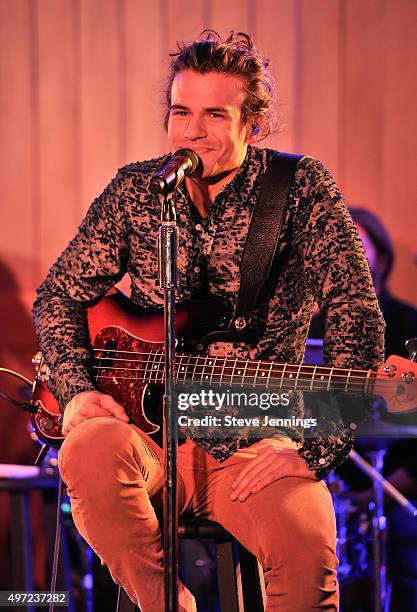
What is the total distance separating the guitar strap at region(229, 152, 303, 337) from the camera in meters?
2.32

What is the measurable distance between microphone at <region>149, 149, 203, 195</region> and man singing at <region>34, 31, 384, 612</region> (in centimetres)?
24

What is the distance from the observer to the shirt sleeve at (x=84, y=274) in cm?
250

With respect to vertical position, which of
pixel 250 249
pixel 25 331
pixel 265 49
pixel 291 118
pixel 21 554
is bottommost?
pixel 21 554

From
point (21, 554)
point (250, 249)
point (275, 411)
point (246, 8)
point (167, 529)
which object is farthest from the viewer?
point (246, 8)

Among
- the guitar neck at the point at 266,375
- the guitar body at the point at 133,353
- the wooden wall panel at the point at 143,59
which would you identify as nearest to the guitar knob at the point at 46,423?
the guitar body at the point at 133,353

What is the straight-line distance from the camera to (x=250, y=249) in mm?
2357

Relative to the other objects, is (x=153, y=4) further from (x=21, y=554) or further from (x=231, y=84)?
(x=21, y=554)

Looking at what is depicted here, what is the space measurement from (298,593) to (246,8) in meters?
2.60

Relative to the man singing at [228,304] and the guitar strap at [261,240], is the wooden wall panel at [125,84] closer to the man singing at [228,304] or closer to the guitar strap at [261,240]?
the man singing at [228,304]

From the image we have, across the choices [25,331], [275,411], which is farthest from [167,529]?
[25,331]

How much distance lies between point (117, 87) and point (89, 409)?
76.1 inches

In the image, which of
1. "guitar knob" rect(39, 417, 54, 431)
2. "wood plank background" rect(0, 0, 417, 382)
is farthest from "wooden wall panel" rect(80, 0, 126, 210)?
"guitar knob" rect(39, 417, 54, 431)

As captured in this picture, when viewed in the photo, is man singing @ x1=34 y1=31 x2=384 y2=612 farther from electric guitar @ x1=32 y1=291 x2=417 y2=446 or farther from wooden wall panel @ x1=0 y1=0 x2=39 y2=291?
wooden wall panel @ x1=0 y1=0 x2=39 y2=291

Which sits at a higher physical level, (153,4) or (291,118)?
(153,4)
